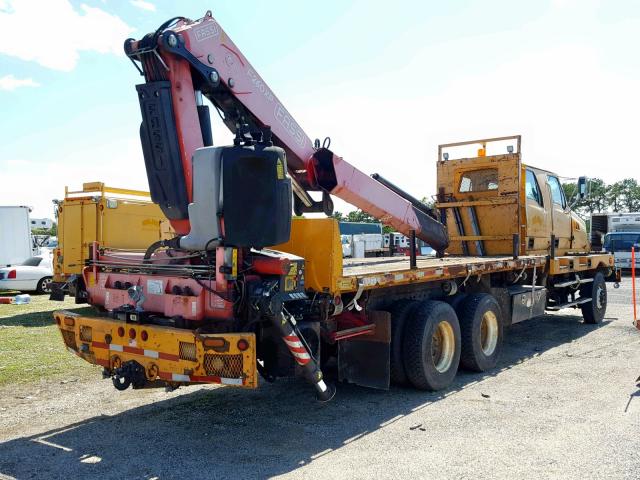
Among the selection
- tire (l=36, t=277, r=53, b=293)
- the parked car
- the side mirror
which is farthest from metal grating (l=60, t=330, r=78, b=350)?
tire (l=36, t=277, r=53, b=293)

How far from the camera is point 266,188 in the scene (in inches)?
191

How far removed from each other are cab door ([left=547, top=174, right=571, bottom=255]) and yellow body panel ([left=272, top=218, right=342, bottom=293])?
6800mm

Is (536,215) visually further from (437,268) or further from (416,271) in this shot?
(416,271)

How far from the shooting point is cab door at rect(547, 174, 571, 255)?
11.0m

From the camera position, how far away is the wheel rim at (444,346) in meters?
7.09

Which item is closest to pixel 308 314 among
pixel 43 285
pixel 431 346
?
pixel 431 346

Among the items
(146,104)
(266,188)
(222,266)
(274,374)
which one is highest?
(146,104)

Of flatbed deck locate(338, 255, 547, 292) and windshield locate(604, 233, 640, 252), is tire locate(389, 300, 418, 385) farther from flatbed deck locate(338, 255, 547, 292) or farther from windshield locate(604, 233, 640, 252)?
windshield locate(604, 233, 640, 252)

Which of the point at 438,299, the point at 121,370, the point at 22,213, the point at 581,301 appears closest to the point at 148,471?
the point at 121,370

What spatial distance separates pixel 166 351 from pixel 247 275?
0.94 meters

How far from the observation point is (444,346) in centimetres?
716

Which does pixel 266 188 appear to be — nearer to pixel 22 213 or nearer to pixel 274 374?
pixel 274 374

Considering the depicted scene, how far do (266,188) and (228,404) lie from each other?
2648 mm

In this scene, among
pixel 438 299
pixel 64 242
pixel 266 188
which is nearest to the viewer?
pixel 266 188
